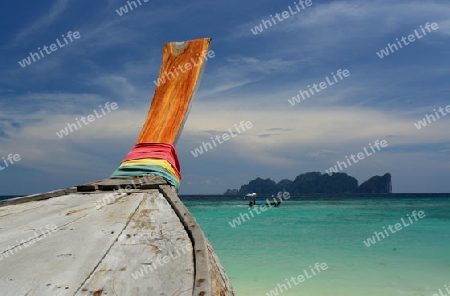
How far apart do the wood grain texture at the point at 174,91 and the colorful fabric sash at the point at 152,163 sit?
104mm

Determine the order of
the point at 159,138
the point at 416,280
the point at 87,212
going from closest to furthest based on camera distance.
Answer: the point at 87,212
the point at 159,138
the point at 416,280

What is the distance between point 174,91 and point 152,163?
753 millimetres

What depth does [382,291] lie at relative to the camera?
5.33 meters

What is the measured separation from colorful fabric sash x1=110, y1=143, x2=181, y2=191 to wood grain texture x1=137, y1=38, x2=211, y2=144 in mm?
104

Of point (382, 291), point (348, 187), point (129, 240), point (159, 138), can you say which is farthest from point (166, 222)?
point (348, 187)

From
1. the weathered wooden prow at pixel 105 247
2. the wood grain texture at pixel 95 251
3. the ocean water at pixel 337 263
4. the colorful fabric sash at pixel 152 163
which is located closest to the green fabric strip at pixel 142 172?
Answer: the colorful fabric sash at pixel 152 163

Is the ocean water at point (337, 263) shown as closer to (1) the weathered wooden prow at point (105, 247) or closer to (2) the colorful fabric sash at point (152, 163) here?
(2) the colorful fabric sash at point (152, 163)

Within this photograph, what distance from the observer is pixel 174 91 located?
3.05 m

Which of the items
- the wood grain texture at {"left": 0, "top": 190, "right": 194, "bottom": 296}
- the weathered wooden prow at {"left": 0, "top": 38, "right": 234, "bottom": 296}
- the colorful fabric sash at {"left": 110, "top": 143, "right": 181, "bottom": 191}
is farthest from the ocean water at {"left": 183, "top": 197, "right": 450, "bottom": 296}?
the wood grain texture at {"left": 0, "top": 190, "right": 194, "bottom": 296}

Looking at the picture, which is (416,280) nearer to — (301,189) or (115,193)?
(115,193)

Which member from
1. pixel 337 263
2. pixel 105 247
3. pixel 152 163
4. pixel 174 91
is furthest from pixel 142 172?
pixel 337 263

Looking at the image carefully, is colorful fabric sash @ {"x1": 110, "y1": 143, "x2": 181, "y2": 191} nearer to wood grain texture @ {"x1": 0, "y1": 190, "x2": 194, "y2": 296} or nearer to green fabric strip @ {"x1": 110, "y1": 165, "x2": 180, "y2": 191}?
green fabric strip @ {"x1": 110, "y1": 165, "x2": 180, "y2": 191}

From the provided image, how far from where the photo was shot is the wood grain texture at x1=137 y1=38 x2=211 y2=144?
9.42 ft

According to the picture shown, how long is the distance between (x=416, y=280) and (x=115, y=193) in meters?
5.66
